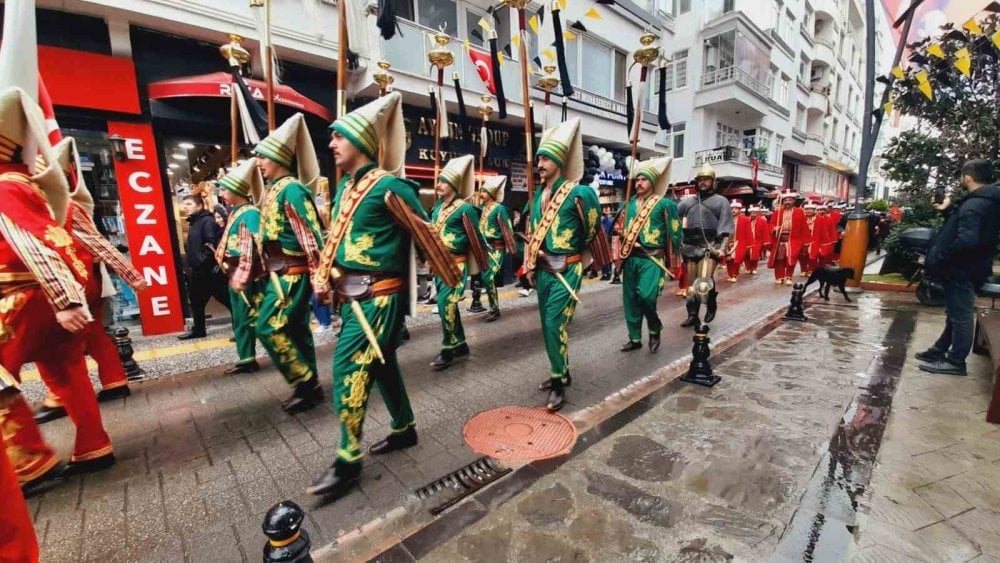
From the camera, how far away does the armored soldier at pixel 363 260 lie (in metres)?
2.59

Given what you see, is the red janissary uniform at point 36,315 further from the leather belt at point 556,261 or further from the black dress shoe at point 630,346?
the black dress shoe at point 630,346

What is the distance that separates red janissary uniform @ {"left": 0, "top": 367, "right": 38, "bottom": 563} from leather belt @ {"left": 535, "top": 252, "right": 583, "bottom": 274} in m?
3.37

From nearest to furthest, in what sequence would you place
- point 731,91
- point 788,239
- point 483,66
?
point 483,66, point 788,239, point 731,91

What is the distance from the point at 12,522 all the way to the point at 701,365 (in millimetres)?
4807

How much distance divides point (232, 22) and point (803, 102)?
35.7 m

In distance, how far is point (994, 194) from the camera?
402 cm

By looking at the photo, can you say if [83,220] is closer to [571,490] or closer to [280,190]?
[280,190]

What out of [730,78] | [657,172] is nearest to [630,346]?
[657,172]

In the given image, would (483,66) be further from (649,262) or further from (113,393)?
(113,393)

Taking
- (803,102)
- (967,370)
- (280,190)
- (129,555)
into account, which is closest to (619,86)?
(967,370)

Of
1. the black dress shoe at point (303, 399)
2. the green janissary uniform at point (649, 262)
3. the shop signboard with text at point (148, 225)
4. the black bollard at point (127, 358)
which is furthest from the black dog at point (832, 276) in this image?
the shop signboard with text at point (148, 225)

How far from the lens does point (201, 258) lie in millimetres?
6125

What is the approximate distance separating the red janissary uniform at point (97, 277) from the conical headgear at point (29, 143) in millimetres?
863

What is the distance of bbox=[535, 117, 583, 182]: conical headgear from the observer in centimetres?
394
